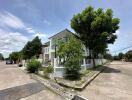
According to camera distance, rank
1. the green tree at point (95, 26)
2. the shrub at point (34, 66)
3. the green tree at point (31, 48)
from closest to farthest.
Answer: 1. the shrub at point (34, 66)
2. the green tree at point (95, 26)
3. the green tree at point (31, 48)

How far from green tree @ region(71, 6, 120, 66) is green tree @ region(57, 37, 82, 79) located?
6456 millimetres

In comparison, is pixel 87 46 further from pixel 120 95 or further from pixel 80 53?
pixel 120 95

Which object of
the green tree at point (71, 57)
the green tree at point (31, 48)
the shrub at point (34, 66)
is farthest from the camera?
the green tree at point (31, 48)

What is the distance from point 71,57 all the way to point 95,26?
761 cm

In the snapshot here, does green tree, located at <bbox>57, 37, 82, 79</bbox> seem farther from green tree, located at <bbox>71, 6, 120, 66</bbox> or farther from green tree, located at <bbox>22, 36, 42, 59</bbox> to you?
green tree, located at <bbox>22, 36, 42, 59</bbox>

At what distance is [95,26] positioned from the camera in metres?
18.2

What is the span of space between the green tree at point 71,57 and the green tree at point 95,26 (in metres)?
6.46

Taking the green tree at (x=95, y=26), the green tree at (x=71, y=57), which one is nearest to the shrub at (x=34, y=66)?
the green tree at (x=71, y=57)

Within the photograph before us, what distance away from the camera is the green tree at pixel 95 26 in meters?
18.5

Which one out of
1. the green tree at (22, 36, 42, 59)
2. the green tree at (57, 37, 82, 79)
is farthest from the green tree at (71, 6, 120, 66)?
the green tree at (22, 36, 42, 59)

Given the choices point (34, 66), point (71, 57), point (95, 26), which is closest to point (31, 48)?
point (34, 66)

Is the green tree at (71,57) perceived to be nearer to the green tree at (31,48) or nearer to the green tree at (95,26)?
the green tree at (95,26)

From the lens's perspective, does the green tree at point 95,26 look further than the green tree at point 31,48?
No

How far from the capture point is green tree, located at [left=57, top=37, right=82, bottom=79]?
1218 centimetres
